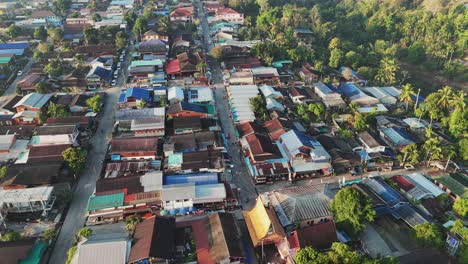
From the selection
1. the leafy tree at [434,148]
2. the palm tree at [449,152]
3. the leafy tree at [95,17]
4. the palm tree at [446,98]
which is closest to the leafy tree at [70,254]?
the leafy tree at [434,148]

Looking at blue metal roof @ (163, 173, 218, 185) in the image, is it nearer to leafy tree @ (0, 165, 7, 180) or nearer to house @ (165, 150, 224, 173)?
house @ (165, 150, 224, 173)

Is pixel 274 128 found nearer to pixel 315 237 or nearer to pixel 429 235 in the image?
pixel 315 237

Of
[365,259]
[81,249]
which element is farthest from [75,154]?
[365,259]

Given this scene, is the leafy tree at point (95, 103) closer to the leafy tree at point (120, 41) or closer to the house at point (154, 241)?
the leafy tree at point (120, 41)

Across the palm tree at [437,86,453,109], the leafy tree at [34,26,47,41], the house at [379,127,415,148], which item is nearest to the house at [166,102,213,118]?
the house at [379,127,415,148]

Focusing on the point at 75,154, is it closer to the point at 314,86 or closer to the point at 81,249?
the point at 81,249

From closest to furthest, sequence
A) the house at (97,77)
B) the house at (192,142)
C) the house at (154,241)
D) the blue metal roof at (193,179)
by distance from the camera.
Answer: the house at (154,241)
the blue metal roof at (193,179)
the house at (192,142)
the house at (97,77)
